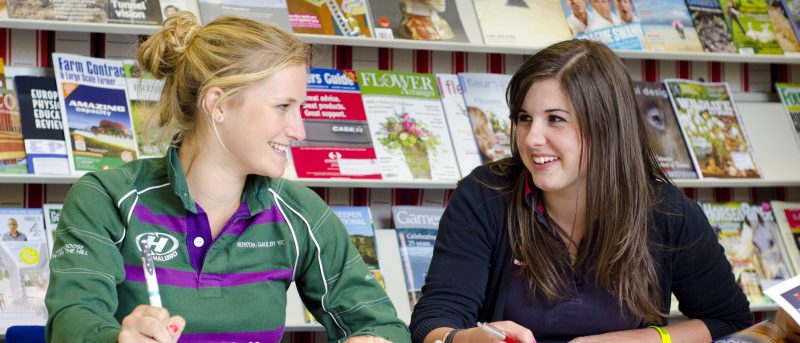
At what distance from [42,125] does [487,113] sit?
152 cm

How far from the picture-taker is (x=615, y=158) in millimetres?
2186

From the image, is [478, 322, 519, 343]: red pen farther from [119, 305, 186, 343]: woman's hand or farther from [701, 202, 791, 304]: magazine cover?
[701, 202, 791, 304]: magazine cover

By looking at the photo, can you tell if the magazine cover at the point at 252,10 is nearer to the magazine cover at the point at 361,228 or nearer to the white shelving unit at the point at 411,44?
the white shelving unit at the point at 411,44

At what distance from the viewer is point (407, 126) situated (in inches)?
140

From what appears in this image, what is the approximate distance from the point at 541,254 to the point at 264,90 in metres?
0.73

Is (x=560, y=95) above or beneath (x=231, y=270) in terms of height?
above

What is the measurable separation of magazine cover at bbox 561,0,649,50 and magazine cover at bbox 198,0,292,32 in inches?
42.5

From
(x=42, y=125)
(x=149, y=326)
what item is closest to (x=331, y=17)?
(x=42, y=125)

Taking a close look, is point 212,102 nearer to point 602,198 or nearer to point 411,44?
point 602,198

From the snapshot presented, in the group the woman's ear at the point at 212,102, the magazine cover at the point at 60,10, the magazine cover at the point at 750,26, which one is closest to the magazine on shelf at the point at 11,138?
the magazine cover at the point at 60,10

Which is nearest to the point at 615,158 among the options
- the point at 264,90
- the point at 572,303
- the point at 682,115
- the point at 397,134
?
the point at 572,303

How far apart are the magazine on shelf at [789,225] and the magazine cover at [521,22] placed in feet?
3.74

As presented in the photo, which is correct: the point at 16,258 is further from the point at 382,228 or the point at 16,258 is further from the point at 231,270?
the point at 231,270

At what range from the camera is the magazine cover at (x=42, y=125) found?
3119 mm
